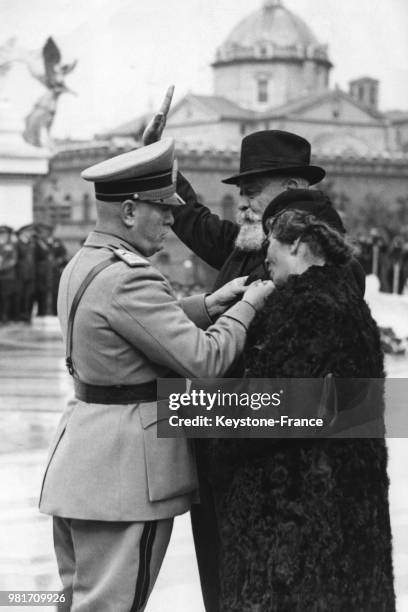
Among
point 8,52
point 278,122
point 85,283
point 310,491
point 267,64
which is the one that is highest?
point 267,64

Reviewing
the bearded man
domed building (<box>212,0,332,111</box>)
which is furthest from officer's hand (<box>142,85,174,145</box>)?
domed building (<box>212,0,332,111</box>)

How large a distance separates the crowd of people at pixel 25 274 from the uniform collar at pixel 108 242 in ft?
42.1

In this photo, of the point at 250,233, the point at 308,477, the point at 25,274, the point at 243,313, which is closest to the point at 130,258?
the point at 243,313

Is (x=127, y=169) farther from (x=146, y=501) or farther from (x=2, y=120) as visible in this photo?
(x=2, y=120)

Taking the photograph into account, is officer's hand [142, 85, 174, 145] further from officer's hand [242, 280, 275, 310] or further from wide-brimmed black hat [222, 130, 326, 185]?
officer's hand [242, 280, 275, 310]

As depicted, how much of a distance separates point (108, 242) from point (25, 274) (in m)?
13.9

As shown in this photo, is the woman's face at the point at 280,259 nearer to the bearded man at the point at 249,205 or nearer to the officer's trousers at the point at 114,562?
the bearded man at the point at 249,205

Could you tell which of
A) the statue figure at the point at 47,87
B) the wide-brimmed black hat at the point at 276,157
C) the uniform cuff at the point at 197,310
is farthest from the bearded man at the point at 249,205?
the statue figure at the point at 47,87

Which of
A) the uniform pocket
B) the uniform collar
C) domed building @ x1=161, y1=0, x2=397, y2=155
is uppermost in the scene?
domed building @ x1=161, y1=0, x2=397, y2=155

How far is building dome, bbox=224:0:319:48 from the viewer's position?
46938 millimetres

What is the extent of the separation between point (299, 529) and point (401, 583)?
1839mm

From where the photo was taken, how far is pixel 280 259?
103 inches

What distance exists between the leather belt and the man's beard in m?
0.58

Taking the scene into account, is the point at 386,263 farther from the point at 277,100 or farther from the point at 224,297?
the point at 277,100
